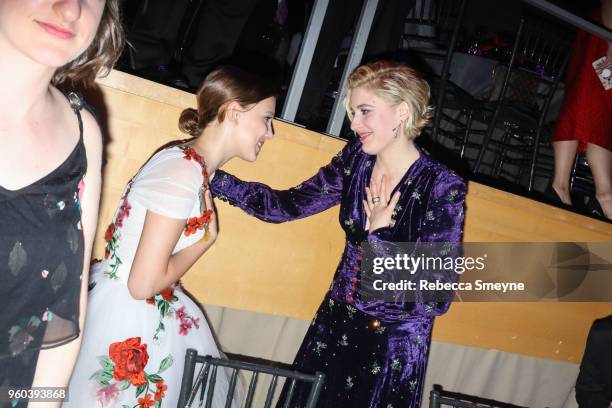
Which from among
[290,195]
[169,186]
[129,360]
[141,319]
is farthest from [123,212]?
[290,195]

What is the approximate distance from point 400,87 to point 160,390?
122 cm

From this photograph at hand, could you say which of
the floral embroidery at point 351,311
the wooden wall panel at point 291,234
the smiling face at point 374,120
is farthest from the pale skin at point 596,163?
the floral embroidery at point 351,311

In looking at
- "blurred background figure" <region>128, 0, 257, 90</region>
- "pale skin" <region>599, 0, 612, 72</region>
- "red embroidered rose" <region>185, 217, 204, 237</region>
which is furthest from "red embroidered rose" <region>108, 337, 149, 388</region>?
"pale skin" <region>599, 0, 612, 72</region>

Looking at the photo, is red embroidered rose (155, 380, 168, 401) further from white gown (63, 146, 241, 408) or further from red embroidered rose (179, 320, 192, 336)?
red embroidered rose (179, 320, 192, 336)

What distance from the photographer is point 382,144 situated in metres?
2.07

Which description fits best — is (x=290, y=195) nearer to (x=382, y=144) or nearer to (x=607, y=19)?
(x=382, y=144)

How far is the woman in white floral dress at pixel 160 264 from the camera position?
1.65 metres

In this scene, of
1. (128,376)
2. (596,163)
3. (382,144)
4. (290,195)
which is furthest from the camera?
(596,163)

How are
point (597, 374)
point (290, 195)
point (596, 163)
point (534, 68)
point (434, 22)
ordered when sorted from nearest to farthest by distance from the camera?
point (290, 195)
point (597, 374)
point (596, 163)
point (434, 22)
point (534, 68)

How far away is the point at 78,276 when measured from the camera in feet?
3.62

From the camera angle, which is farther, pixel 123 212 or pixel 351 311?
pixel 351 311

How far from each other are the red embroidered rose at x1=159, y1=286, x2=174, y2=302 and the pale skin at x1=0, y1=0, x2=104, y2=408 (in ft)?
2.32

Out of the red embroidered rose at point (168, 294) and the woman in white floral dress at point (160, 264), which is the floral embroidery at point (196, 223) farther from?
the red embroidered rose at point (168, 294)

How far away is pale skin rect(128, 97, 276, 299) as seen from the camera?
1.66 meters
